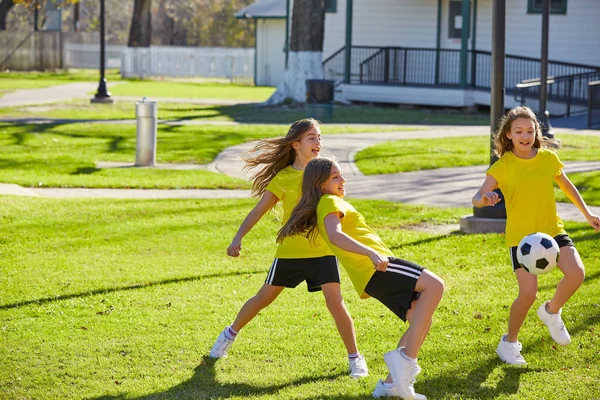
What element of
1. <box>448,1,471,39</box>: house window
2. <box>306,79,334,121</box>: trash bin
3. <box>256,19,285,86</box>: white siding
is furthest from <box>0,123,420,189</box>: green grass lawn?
<box>256,19,285,86</box>: white siding

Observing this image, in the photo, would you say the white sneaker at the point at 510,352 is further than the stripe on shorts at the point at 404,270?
Yes

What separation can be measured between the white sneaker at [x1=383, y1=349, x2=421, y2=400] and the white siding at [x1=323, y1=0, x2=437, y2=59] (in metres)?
27.0

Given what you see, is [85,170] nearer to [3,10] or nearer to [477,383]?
[477,383]

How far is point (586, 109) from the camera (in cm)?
2517

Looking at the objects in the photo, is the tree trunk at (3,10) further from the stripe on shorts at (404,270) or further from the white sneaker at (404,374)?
the white sneaker at (404,374)

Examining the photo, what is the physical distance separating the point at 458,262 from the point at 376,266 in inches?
157

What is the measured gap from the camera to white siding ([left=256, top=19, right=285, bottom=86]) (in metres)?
40.9

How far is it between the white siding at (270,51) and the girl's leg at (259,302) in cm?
3551

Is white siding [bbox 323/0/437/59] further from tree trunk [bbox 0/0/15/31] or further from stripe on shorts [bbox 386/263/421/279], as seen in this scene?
stripe on shorts [bbox 386/263/421/279]

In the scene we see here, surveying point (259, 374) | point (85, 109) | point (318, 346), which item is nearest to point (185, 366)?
point (259, 374)

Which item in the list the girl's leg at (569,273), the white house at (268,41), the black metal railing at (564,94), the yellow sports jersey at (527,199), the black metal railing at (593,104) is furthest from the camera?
the white house at (268,41)

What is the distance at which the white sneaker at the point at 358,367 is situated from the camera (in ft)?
17.9

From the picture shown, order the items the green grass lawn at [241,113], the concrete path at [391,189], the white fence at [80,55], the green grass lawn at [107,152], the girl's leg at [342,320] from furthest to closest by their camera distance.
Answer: the white fence at [80,55] → the green grass lawn at [241,113] → the green grass lawn at [107,152] → the concrete path at [391,189] → the girl's leg at [342,320]

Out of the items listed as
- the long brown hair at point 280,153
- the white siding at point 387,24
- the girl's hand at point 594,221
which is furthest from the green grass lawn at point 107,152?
the white siding at point 387,24
